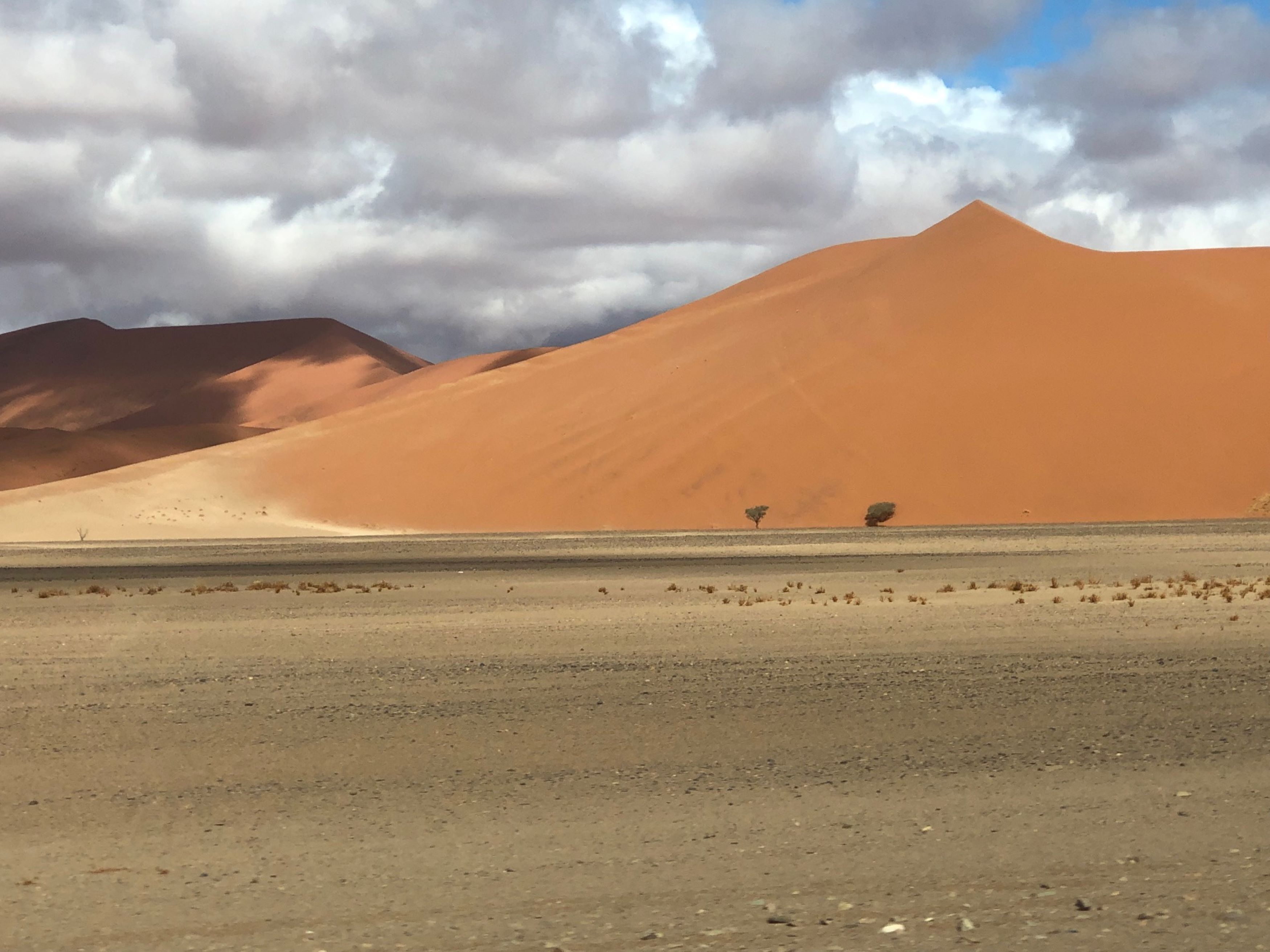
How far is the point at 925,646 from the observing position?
14758mm

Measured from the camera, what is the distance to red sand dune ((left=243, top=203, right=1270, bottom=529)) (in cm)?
5903

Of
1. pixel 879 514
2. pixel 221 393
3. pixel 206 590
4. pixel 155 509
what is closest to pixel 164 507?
pixel 155 509

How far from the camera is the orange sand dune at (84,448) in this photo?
108562mm

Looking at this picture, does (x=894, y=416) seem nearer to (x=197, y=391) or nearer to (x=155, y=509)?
(x=155, y=509)

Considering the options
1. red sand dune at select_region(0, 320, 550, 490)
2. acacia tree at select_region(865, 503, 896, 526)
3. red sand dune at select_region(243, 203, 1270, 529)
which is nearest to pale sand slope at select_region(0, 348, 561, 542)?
red sand dune at select_region(243, 203, 1270, 529)

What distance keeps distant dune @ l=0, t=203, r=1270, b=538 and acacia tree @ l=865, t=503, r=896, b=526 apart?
37.8 inches

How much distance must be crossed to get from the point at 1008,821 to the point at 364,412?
3357 inches

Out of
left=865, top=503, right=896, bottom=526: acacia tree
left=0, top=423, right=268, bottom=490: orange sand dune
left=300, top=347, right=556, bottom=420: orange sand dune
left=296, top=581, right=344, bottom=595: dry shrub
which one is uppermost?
left=300, top=347, right=556, bottom=420: orange sand dune

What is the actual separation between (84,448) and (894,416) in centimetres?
7691

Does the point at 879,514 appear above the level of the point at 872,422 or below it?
below

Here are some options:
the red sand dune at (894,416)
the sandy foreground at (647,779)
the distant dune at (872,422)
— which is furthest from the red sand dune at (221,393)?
the sandy foreground at (647,779)

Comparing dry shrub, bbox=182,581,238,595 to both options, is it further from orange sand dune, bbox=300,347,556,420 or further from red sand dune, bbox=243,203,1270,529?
orange sand dune, bbox=300,347,556,420

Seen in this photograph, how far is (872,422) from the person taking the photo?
213 ft

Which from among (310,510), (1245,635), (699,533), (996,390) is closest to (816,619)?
(1245,635)
